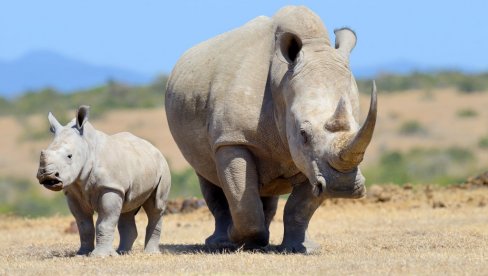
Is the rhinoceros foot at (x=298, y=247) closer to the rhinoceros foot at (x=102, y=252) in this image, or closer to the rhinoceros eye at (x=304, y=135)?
the rhinoceros eye at (x=304, y=135)

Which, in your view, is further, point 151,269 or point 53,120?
point 53,120

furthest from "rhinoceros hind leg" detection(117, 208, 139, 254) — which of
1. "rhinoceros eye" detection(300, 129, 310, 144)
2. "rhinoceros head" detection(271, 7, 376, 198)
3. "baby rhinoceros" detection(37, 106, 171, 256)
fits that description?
"rhinoceros eye" detection(300, 129, 310, 144)

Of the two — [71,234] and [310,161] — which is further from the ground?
[310,161]

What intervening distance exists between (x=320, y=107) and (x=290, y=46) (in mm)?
962

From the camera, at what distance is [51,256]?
12.0 meters

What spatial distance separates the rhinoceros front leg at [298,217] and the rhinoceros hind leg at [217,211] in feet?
3.90

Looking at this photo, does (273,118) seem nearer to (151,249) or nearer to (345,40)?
(345,40)

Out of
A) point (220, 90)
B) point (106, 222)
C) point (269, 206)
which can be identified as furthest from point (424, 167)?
point (106, 222)

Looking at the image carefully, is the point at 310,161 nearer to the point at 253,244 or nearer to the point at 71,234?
the point at 253,244

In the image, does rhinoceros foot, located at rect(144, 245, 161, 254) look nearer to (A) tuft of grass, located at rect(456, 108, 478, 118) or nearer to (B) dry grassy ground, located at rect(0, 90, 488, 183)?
(B) dry grassy ground, located at rect(0, 90, 488, 183)

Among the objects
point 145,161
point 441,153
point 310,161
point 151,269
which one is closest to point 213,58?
point 145,161

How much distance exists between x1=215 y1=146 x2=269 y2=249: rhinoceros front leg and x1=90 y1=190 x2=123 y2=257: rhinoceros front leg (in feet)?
3.42

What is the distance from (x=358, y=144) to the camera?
33.2 feet

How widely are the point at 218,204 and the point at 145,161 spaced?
158cm
